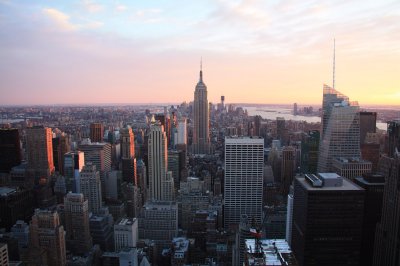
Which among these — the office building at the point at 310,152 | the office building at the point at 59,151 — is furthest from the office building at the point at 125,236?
the office building at the point at 59,151

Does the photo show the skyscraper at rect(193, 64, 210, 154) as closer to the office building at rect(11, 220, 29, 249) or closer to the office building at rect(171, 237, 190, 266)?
the office building at rect(171, 237, 190, 266)

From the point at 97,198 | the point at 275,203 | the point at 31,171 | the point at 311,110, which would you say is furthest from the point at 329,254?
the point at 311,110

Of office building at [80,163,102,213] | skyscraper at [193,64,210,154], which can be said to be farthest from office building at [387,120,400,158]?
skyscraper at [193,64,210,154]

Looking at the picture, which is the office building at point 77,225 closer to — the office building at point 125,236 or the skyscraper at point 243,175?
the office building at point 125,236

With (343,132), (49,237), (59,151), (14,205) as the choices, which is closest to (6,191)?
(14,205)

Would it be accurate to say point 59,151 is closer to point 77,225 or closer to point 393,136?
point 77,225

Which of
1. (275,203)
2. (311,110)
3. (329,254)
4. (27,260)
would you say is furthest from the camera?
(311,110)

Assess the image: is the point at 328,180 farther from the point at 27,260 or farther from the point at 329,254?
the point at 27,260
